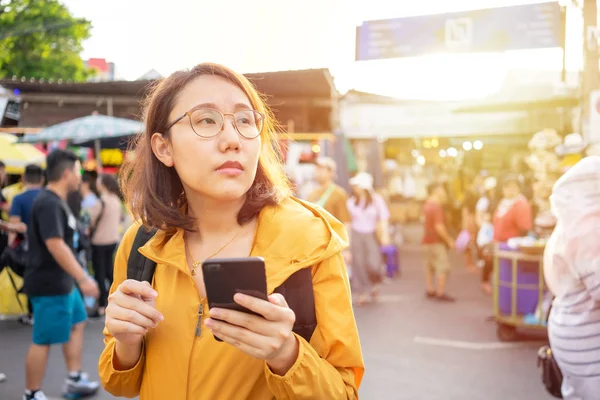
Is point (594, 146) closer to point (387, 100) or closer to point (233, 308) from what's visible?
point (233, 308)

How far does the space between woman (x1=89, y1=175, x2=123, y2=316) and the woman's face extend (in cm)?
666

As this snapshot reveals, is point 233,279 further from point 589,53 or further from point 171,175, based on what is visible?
point 589,53

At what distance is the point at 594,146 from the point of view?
5.84 metres

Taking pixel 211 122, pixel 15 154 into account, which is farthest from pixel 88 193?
pixel 211 122

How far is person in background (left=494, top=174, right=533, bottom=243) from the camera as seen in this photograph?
780 cm

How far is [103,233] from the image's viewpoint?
7.95 metres

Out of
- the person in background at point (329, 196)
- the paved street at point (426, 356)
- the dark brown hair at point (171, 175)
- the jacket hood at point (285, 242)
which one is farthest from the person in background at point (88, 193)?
the jacket hood at point (285, 242)

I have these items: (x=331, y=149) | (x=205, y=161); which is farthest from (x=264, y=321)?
(x=331, y=149)

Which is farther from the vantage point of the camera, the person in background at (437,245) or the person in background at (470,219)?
the person in background at (470,219)

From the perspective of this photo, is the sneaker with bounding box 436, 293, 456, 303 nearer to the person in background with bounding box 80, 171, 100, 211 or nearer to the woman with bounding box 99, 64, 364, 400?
the person in background with bounding box 80, 171, 100, 211

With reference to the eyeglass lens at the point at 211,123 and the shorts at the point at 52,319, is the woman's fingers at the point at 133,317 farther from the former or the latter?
the shorts at the point at 52,319

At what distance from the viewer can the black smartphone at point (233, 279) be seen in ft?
4.10

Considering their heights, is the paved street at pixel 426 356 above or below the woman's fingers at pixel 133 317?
below

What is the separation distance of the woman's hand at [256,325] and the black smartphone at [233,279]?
0.02 metres
